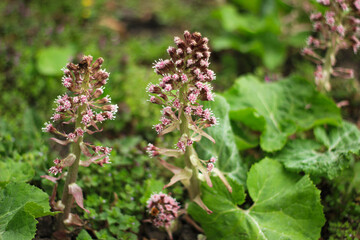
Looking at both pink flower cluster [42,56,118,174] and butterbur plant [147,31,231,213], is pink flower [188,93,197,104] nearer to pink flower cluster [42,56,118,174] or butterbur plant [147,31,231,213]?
butterbur plant [147,31,231,213]

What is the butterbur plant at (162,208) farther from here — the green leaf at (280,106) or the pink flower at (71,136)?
the green leaf at (280,106)

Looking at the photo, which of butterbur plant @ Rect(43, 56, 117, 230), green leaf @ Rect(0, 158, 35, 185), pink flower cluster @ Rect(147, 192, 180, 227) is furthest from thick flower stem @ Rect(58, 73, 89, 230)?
pink flower cluster @ Rect(147, 192, 180, 227)

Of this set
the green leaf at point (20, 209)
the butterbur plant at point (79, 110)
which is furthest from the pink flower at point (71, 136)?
the green leaf at point (20, 209)

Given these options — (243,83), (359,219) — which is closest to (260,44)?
(243,83)

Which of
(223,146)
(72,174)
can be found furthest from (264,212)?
(72,174)

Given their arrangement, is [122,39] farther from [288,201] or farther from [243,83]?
[288,201]
